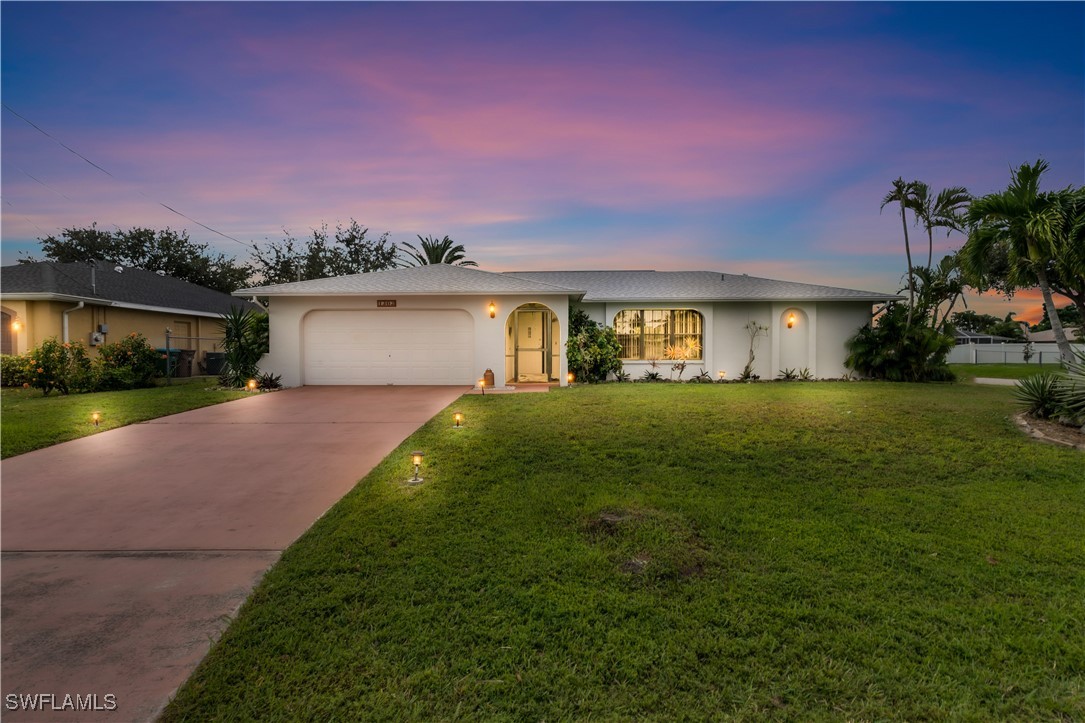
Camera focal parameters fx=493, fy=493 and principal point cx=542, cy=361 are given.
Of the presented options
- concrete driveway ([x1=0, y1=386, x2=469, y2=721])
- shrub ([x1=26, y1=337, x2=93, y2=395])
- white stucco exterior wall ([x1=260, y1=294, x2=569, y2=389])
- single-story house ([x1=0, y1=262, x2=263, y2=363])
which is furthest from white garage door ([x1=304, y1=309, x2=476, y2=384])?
concrete driveway ([x1=0, y1=386, x2=469, y2=721])

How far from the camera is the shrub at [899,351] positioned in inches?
587

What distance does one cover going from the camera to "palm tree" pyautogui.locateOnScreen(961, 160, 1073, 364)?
7.55 m

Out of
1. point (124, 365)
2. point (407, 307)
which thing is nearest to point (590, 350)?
point (407, 307)

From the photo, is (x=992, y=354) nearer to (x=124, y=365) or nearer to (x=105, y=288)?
(x=124, y=365)

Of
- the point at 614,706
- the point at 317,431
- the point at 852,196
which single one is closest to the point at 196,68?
the point at 317,431

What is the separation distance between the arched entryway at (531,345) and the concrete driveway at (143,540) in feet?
25.0

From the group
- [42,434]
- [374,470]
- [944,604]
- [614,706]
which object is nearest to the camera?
[614,706]

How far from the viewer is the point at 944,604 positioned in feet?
9.25

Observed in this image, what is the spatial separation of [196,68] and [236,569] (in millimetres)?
14106

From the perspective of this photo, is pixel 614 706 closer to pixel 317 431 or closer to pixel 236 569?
pixel 236 569

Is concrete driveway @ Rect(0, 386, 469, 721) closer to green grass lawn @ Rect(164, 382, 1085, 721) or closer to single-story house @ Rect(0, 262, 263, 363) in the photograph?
green grass lawn @ Rect(164, 382, 1085, 721)

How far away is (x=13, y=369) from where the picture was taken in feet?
43.7

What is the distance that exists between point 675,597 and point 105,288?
2131cm

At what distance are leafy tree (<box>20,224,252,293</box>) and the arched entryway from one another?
90.1 feet
